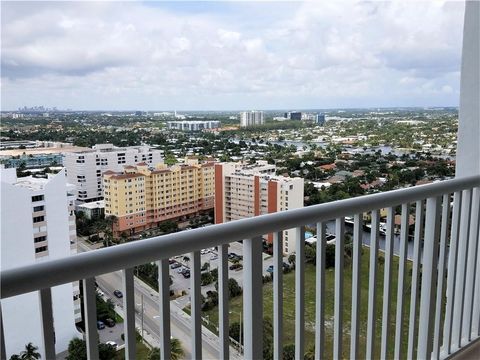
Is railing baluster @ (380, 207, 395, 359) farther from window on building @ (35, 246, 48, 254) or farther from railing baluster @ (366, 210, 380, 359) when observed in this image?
window on building @ (35, 246, 48, 254)

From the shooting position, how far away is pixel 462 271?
7.57 ft

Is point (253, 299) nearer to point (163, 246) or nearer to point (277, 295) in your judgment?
point (277, 295)

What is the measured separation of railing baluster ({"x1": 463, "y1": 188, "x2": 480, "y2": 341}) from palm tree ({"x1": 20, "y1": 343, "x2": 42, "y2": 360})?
2035 mm

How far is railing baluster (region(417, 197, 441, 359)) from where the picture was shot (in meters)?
1.97

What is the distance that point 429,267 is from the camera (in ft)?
6.54

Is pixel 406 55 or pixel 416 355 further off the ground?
pixel 406 55

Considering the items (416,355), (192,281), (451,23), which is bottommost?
(416,355)

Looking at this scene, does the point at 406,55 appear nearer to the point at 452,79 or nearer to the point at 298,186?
the point at 452,79

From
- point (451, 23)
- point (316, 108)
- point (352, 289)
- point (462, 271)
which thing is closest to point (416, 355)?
point (462, 271)

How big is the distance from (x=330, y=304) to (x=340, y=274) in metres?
0.13

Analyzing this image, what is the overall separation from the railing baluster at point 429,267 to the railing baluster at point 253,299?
3.25 ft

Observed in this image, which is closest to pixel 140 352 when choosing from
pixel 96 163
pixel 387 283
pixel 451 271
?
pixel 96 163

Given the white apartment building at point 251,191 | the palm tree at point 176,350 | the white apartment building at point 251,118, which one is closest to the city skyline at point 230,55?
the white apartment building at point 251,118

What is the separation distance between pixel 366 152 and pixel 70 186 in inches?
56.6
